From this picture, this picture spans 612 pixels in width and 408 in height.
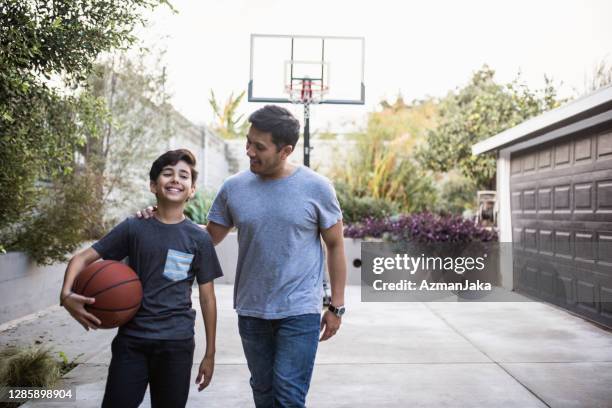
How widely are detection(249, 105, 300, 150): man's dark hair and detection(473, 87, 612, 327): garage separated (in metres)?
5.15

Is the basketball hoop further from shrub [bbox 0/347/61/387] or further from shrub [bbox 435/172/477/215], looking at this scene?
shrub [bbox 435/172/477/215]

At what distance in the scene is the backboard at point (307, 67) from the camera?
11.1 meters

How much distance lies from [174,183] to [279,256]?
56cm

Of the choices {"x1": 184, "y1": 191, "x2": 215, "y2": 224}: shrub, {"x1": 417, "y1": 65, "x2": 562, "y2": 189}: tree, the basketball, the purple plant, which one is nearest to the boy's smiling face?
the basketball

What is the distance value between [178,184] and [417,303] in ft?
23.2

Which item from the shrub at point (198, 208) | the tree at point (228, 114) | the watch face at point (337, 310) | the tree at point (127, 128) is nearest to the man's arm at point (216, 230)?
the watch face at point (337, 310)

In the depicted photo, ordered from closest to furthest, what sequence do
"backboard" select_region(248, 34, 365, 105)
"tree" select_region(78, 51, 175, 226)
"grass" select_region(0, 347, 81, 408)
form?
"grass" select_region(0, 347, 81, 408) → "backboard" select_region(248, 34, 365, 105) → "tree" select_region(78, 51, 175, 226)

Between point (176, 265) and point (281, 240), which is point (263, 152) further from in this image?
point (176, 265)

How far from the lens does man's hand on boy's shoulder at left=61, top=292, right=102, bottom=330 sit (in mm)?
2809

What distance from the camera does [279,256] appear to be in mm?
3029

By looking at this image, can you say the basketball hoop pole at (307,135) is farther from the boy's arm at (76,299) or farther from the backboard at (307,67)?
the boy's arm at (76,299)

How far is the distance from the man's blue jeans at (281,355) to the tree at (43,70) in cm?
293

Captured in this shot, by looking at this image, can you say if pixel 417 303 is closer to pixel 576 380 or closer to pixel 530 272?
pixel 530 272

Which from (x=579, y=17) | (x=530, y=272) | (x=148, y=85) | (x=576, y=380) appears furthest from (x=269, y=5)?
(x=576, y=380)
